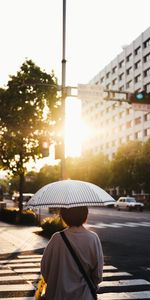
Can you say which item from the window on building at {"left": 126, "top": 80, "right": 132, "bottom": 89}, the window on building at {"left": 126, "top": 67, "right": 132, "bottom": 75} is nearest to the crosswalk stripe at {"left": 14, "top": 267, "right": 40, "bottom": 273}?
the window on building at {"left": 126, "top": 80, "right": 132, "bottom": 89}

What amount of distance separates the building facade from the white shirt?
200 feet

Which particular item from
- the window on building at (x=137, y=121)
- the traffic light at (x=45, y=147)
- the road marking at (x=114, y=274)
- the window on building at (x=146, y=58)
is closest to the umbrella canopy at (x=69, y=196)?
the road marking at (x=114, y=274)

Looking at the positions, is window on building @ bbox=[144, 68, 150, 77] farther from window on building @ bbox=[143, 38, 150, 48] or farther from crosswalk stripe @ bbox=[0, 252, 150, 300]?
crosswalk stripe @ bbox=[0, 252, 150, 300]

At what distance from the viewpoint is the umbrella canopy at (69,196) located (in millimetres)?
3688

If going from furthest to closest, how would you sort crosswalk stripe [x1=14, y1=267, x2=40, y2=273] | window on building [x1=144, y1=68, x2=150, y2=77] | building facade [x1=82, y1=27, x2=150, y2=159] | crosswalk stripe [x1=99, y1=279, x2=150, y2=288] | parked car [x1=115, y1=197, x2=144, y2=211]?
building facade [x1=82, y1=27, x2=150, y2=159], window on building [x1=144, y1=68, x2=150, y2=77], parked car [x1=115, y1=197, x2=144, y2=211], crosswalk stripe [x1=14, y1=267, x2=40, y2=273], crosswalk stripe [x1=99, y1=279, x2=150, y2=288]

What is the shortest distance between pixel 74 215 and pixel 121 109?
81922 mm

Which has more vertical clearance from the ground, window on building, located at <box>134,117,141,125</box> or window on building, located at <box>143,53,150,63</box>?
window on building, located at <box>143,53,150,63</box>

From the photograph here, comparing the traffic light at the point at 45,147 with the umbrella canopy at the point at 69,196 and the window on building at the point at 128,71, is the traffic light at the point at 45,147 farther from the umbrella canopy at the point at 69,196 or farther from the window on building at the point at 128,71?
the window on building at the point at 128,71

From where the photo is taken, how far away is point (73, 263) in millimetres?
3316

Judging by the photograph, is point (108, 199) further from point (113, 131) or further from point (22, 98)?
point (113, 131)

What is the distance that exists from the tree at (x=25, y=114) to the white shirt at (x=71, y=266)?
19837 mm

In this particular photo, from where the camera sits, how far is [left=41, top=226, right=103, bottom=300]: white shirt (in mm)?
3270

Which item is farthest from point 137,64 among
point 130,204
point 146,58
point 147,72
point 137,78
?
point 130,204

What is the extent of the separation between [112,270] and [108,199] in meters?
5.89
